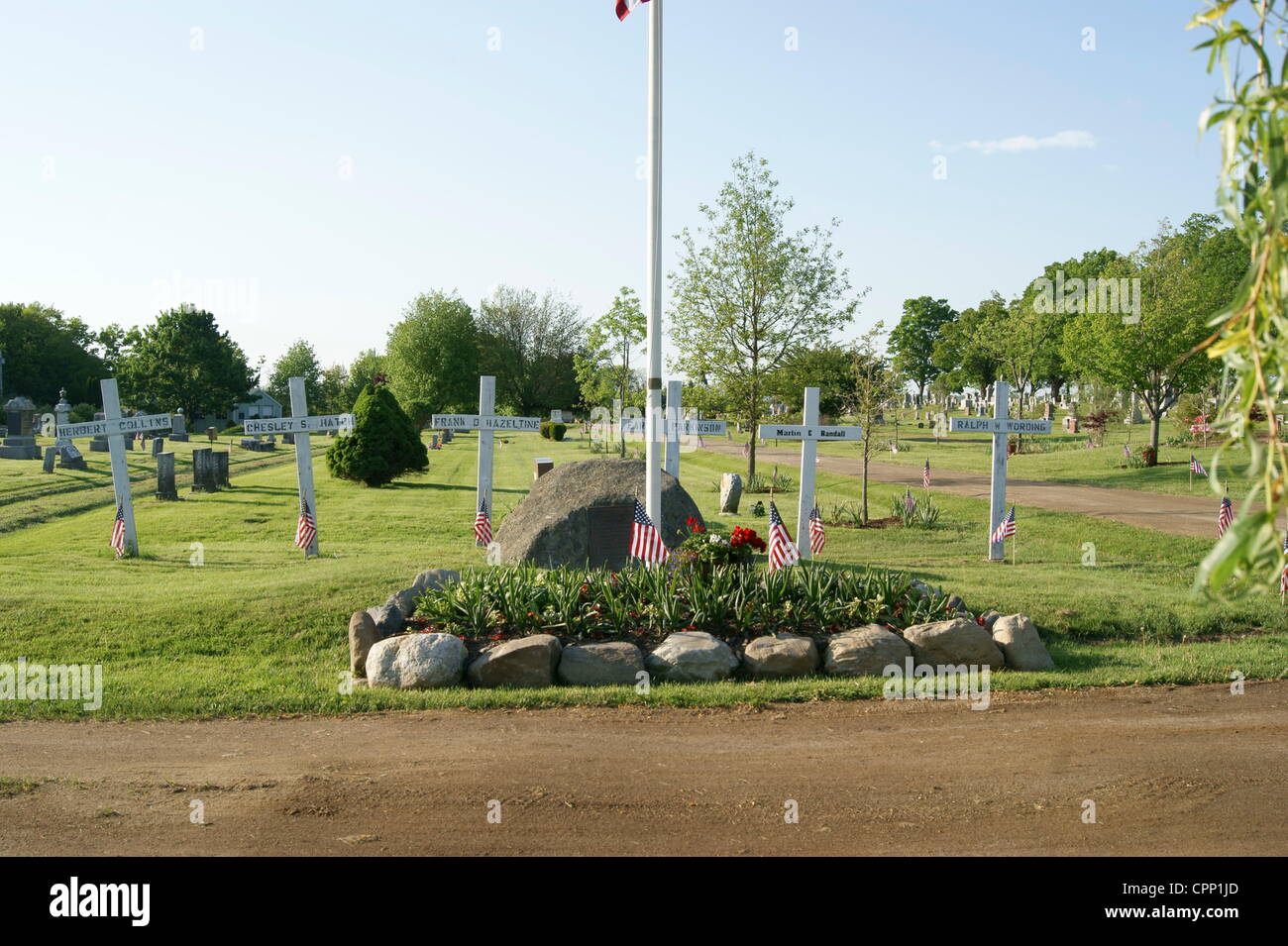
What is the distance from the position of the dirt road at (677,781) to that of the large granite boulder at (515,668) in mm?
751

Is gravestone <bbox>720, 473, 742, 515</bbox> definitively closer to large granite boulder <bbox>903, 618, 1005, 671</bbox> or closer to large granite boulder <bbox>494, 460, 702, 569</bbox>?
large granite boulder <bbox>494, 460, 702, 569</bbox>

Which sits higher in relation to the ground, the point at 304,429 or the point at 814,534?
the point at 304,429

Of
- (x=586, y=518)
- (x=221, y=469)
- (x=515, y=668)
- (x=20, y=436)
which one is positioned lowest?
(x=515, y=668)

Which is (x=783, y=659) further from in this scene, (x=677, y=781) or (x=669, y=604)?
(x=677, y=781)

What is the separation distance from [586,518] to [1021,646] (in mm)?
6211

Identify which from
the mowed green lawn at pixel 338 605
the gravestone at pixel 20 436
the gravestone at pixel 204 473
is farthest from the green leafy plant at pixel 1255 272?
the gravestone at pixel 20 436

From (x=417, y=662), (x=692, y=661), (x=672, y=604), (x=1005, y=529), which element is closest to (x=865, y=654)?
(x=692, y=661)

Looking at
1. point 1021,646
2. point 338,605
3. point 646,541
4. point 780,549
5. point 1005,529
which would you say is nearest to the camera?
point 1021,646

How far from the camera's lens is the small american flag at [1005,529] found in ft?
50.7

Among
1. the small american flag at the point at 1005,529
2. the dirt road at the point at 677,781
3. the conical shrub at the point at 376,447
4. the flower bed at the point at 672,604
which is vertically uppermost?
the conical shrub at the point at 376,447

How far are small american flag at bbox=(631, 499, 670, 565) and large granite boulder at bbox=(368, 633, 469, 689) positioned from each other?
2807 mm

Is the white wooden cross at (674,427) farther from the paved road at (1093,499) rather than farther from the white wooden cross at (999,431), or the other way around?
the paved road at (1093,499)

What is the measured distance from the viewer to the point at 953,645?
9.77m

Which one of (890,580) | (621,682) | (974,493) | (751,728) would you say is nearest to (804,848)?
(751,728)
